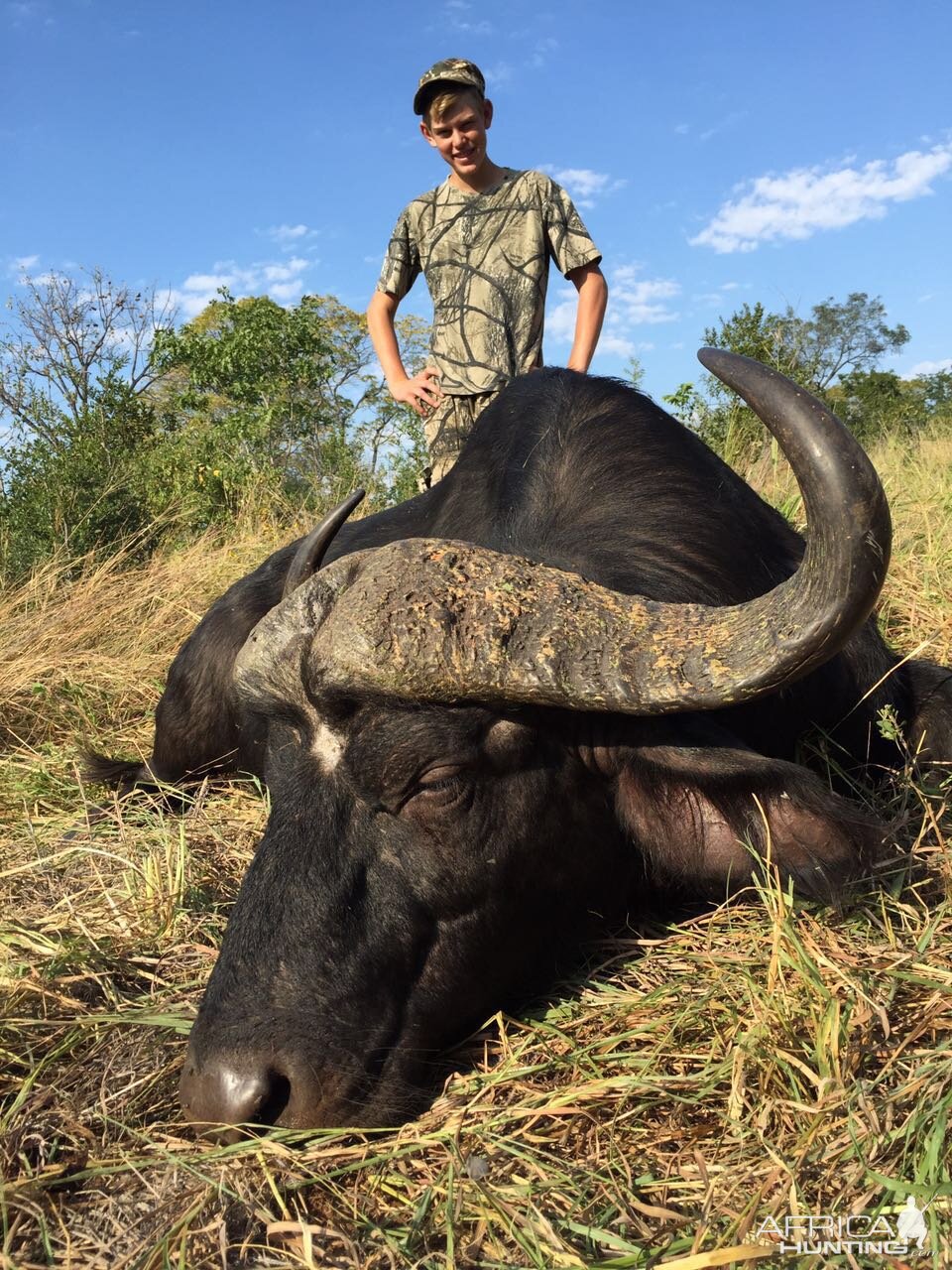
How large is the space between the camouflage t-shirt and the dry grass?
393cm

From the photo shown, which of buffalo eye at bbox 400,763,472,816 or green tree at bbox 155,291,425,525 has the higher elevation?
green tree at bbox 155,291,425,525

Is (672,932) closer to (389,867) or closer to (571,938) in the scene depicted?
(571,938)

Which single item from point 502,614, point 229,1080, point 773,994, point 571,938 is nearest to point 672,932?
point 571,938

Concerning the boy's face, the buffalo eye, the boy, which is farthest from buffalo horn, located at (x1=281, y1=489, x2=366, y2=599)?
the boy's face

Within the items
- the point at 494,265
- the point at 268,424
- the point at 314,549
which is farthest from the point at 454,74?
the point at 268,424

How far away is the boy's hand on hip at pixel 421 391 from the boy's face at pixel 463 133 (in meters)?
1.24

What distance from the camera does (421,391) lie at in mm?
6133

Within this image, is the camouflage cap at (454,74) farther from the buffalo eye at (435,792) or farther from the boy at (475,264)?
the buffalo eye at (435,792)

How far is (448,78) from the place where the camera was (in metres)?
5.67

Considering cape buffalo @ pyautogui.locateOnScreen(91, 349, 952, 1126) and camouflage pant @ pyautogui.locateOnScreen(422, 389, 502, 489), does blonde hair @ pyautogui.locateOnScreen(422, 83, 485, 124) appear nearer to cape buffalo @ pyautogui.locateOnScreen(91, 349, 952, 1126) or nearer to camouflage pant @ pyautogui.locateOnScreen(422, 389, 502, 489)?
camouflage pant @ pyautogui.locateOnScreen(422, 389, 502, 489)

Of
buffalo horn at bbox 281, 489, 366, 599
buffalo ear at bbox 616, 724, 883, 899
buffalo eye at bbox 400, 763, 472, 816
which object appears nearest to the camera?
buffalo eye at bbox 400, 763, 472, 816

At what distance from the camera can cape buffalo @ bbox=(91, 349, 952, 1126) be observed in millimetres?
1909

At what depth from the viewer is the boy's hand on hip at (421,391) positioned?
6074 mm

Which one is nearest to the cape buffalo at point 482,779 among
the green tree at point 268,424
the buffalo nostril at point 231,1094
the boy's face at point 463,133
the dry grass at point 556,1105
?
the buffalo nostril at point 231,1094
